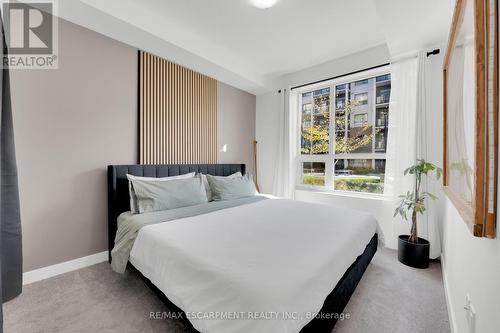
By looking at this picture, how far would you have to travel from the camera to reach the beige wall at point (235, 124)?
3.84 metres

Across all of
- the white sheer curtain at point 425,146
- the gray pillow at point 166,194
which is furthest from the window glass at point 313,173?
the gray pillow at point 166,194

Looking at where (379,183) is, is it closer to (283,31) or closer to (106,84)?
(283,31)

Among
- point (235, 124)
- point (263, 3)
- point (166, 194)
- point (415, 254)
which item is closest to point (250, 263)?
point (166, 194)

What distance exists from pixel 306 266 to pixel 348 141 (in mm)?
2848

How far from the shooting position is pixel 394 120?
286 centimetres

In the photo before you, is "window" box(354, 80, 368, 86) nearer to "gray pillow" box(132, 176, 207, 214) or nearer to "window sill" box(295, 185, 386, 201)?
"window sill" box(295, 185, 386, 201)

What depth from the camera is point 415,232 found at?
8.05 feet

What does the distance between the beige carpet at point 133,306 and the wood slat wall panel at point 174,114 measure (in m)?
1.44

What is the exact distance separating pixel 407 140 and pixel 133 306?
3468 mm

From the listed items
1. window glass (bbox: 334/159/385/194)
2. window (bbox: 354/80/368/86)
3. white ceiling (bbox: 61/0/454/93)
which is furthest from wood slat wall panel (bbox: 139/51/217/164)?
window (bbox: 354/80/368/86)

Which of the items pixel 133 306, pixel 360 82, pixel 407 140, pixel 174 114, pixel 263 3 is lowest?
pixel 133 306

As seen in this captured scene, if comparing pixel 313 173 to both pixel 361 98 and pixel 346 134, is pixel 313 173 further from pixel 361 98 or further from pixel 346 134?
pixel 361 98

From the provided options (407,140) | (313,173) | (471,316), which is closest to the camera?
(471,316)

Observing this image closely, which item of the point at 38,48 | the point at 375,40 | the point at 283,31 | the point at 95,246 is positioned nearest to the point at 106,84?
the point at 38,48
